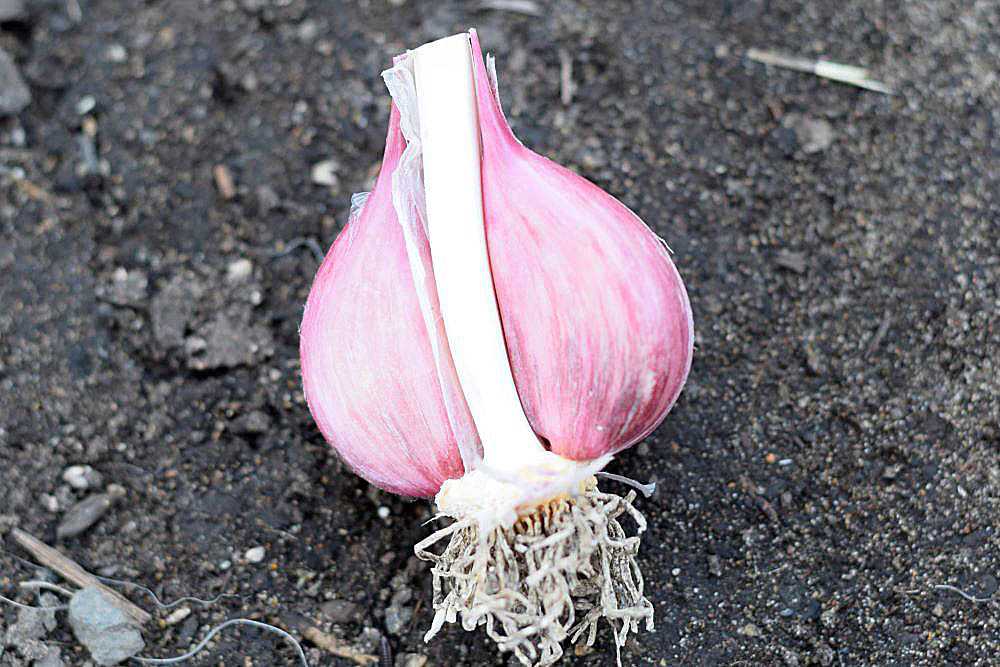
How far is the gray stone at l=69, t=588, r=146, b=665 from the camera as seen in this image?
4.67 feet

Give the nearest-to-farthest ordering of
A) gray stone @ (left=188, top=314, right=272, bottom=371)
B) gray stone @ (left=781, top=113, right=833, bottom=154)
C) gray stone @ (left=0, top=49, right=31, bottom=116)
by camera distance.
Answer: gray stone @ (left=188, top=314, right=272, bottom=371) < gray stone @ (left=781, top=113, right=833, bottom=154) < gray stone @ (left=0, top=49, right=31, bottom=116)

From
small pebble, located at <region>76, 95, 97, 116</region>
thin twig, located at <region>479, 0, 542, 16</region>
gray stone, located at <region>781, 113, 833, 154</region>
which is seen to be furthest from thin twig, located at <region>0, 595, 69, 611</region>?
gray stone, located at <region>781, 113, 833, 154</region>

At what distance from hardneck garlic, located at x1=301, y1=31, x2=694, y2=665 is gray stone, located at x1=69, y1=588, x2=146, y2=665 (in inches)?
18.3

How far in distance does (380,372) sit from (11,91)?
3.74 ft

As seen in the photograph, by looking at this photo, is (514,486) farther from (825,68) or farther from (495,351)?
(825,68)

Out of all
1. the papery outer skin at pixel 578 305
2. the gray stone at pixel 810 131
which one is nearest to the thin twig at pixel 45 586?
the papery outer skin at pixel 578 305

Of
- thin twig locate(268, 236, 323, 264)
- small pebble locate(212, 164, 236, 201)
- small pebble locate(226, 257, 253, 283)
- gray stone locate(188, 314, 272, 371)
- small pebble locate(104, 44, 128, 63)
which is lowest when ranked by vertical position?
gray stone locate(188, 314, 272, 371)

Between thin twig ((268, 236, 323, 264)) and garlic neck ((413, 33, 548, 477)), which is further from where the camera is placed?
thin twig ((268, 236, 323, 264))

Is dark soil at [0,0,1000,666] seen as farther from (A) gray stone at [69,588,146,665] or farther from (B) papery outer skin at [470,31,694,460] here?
(B) papery outer skin at [470,31,694,460]

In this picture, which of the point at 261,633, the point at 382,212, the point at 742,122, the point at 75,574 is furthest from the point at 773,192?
the point at 75,574

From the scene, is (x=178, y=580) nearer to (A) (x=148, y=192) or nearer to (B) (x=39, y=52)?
(A) (x=148, y=192)

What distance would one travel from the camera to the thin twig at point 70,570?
4.84ft

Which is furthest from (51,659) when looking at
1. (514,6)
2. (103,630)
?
(514,6)

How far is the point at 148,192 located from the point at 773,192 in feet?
3.71
